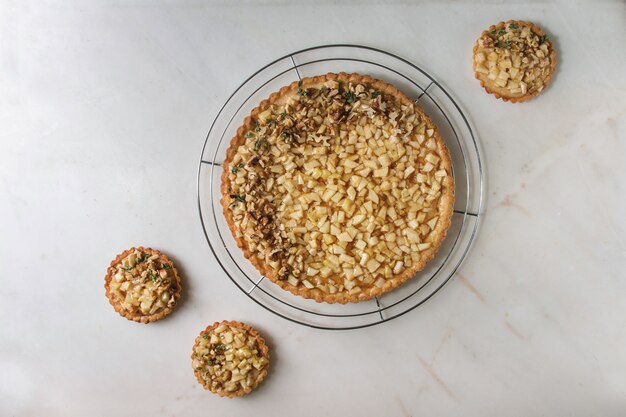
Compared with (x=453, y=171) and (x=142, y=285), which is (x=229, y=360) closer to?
(x=142, y=285)

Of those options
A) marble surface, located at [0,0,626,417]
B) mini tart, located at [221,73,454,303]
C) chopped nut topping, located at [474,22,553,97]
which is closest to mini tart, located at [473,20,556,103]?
chopped nut topping, located at [474,22,553,97]

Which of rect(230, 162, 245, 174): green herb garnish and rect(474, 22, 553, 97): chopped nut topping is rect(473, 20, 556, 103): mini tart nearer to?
rect(474, 22, 553, 97): chopped nut topping

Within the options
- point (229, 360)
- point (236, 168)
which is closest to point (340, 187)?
point (236, 168)

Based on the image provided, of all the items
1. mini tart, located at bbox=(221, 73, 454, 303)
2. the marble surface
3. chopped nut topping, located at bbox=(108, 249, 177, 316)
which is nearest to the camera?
mini tart, located at bbox=(221, 73, 454, 303)

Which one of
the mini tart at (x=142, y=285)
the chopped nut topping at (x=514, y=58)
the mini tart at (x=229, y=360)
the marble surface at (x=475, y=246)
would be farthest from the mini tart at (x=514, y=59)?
the mini tart at (x=142, y=285)

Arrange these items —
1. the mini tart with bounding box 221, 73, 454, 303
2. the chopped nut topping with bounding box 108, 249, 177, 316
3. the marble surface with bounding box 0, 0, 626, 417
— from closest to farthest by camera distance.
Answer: the mini tart with bounding box 221, 73, 454, 303, the chopped nut topping with bounding box 108, 249, 177, 316, the marble surface with bounding box 0, 0, 626, 417

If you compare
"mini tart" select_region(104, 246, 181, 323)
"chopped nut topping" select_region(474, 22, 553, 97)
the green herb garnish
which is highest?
"chopped nut topping" select_region(474, 22, 553, 97)
